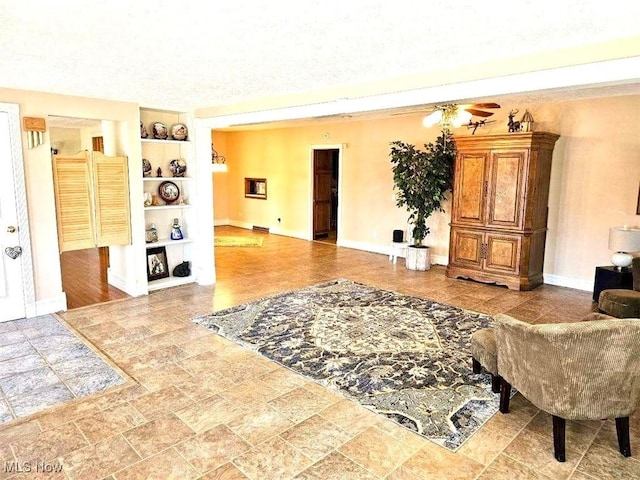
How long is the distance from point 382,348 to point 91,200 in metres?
3.66

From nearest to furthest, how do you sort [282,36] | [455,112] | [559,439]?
[559,439]
[282,36]
[455,112]

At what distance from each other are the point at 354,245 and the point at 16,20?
711 cm

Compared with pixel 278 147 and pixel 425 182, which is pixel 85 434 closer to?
pixel 425 182

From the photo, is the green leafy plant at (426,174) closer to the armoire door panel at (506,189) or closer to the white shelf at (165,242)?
the armoire door panel at (506,189)

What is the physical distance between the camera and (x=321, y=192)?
9992mm

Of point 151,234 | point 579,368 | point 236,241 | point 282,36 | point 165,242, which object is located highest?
point 282,36

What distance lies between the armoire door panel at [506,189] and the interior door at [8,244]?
5646 mm

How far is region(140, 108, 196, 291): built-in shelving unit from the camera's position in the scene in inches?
226

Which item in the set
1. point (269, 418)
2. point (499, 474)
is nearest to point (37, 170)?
point (269, 418)

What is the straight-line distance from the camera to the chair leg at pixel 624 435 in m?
2.47

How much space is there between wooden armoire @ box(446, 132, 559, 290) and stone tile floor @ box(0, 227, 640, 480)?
3.23 m

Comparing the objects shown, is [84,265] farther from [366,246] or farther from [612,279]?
[612,279]

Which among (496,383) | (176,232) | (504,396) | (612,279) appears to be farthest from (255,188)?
(504,396)

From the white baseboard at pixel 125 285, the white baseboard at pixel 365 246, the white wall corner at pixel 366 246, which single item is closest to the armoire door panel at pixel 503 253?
the white baseboard at pixel 365 246
